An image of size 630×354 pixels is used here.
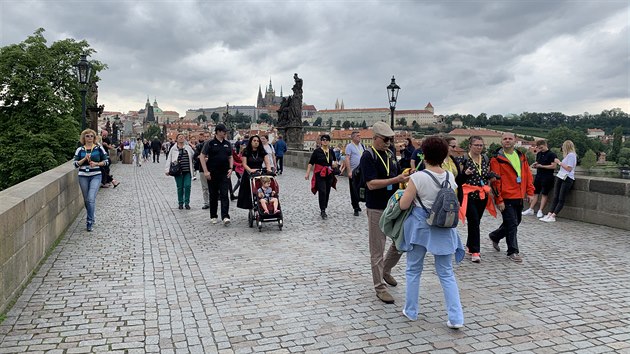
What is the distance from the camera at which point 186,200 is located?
36.5 feet

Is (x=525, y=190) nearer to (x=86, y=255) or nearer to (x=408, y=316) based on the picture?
(x=408, y=316)

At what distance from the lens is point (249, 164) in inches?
363

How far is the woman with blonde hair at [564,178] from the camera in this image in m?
9.89

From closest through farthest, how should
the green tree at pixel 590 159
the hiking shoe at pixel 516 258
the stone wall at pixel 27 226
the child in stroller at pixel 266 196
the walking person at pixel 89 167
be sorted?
the stone wall at pixel 27 226, the hiking shoe at pixel 516 258, the walking person at pixel 89 167, the child in stroller at pixel 266 196, the green tree at pixel 590 159

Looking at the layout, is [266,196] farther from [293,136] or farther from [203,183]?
[293,136]

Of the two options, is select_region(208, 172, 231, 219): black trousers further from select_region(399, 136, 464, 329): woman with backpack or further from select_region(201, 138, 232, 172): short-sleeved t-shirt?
select_region(399, 136, 464, 329): woman with backpack

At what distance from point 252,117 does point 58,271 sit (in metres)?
187

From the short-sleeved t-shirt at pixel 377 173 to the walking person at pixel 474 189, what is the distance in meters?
1.89

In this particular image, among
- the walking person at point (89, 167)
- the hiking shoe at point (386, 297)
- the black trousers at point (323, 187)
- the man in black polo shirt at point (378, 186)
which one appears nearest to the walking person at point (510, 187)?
the man in black polo shirt at point (378, 186)

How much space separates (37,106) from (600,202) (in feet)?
112

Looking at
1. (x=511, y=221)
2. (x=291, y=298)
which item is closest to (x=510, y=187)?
(x=511, y=221)

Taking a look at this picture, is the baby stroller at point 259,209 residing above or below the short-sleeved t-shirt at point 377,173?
below

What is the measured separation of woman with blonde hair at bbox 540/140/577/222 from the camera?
9891 millimetres

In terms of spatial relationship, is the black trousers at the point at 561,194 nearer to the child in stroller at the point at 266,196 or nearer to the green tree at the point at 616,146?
the child in stroller at the point at 266,196
